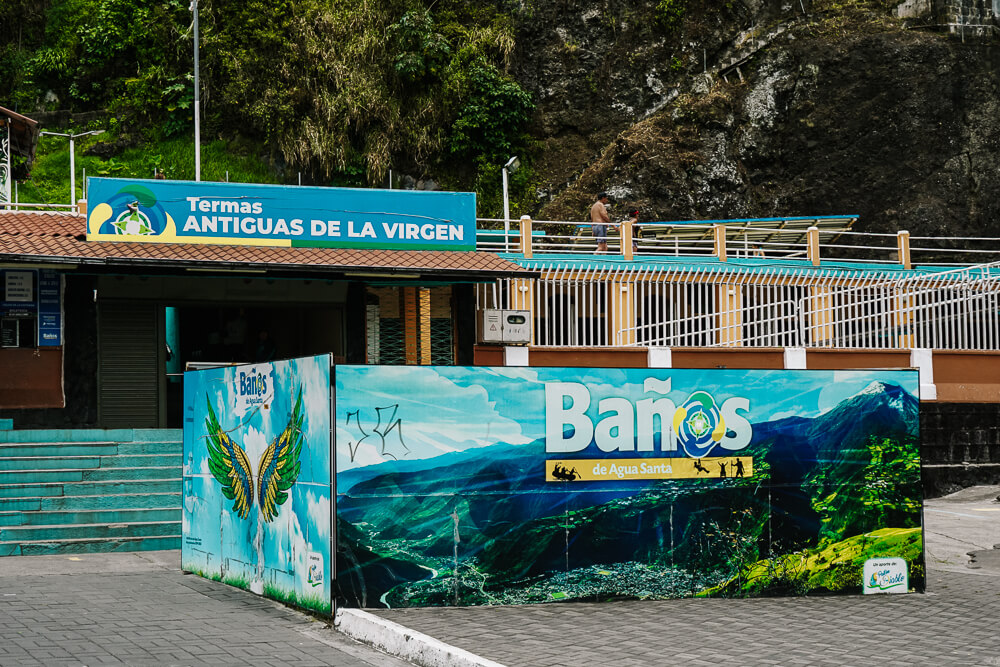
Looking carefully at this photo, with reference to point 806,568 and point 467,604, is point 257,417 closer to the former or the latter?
point 467,604

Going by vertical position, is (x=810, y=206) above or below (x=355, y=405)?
above

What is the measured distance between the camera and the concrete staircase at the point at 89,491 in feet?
41.7

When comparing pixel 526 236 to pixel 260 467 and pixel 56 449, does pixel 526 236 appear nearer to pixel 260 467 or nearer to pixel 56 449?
pixel 56 449

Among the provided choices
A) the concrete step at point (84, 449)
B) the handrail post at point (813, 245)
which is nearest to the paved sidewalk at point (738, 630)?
the concrete step at point (84, 449)

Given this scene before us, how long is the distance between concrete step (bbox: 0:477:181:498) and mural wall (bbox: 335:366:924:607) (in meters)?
6.80

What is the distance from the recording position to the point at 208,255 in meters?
16.9

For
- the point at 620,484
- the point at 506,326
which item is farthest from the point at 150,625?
the point at 506,326

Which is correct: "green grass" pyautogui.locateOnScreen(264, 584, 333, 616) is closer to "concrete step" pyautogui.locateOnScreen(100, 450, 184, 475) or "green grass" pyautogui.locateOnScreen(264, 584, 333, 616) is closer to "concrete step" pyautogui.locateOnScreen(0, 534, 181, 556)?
"concrete step" pyautogui.locateOnScreen(0, 534, 181, 556)

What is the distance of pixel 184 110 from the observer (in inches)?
1452

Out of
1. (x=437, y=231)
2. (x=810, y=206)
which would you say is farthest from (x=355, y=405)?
(x=810, y=206)

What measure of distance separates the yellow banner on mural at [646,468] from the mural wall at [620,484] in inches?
0.5

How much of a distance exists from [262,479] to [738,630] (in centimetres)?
419

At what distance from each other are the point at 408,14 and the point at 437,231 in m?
17.7

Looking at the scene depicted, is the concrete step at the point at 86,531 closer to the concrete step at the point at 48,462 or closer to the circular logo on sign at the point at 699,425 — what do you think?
the concrete step at the point at 48,462
